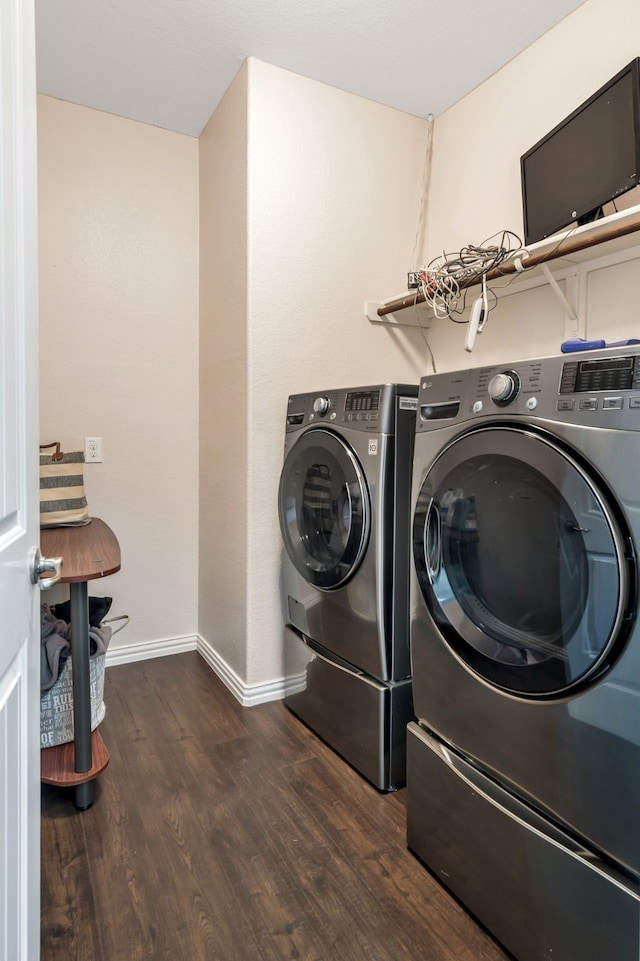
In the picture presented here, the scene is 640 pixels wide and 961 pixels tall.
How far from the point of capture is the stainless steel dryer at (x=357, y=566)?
1.62 metres

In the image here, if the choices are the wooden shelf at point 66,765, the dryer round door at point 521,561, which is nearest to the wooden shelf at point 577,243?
the dryer round door at point 521,561

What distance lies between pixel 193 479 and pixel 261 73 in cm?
170

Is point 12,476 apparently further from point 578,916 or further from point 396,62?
point 396,62

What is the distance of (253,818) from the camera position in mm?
1526

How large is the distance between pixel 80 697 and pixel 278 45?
230 centimetres

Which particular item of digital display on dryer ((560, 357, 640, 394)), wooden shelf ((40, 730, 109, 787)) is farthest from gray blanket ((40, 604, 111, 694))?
digital display on dryer ((560, 357, 640, 394))

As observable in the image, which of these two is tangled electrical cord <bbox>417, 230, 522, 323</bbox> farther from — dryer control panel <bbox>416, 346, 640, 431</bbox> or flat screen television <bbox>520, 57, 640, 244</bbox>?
dryer control panel <bbox>416, 346, 640, 431</bbox>

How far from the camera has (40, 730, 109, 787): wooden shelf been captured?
4.95 feet

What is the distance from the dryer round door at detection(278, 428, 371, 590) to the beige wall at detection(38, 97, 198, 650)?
2.74 feet

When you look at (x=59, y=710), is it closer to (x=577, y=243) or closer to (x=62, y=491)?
(x=62, y=491)

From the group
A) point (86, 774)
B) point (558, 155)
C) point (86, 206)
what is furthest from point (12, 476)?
point (86, 206)

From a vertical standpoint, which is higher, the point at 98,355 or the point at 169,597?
the point at 98,355

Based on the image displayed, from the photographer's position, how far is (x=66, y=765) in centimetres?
157

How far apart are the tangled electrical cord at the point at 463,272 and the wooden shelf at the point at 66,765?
1810 mm
